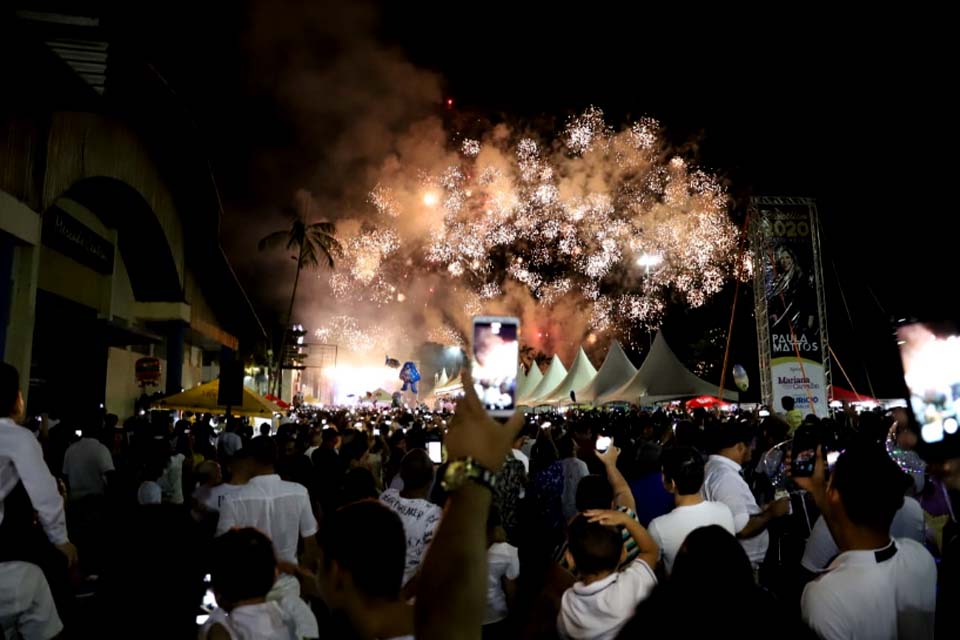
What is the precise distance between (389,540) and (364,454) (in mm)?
7792

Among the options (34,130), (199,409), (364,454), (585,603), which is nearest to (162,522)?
(585,603)

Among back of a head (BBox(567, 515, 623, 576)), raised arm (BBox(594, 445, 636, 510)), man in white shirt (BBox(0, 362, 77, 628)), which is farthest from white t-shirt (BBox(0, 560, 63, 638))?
raised arm (BBox(594, 445, 636, 510))

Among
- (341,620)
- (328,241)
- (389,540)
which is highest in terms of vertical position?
(328,241)

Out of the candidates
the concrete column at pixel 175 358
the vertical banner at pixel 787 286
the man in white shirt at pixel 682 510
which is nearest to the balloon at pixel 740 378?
the vertical banner at pixel 787 286

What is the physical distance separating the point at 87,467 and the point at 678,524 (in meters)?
7.47

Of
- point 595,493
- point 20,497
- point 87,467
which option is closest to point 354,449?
point 87,467

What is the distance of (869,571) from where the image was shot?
2791 mm

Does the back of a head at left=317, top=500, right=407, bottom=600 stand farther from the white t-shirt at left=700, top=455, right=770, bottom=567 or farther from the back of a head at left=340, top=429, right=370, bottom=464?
the back of a head at left=340, top=429, right=370, bottom=464

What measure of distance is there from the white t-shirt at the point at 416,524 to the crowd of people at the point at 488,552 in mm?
12

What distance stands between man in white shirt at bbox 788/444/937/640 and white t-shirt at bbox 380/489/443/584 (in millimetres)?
2487

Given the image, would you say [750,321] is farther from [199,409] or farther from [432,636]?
[432,636]

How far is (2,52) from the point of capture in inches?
444

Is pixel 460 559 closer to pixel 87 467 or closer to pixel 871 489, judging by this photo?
pixel 871 489

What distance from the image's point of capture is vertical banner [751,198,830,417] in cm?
1805
